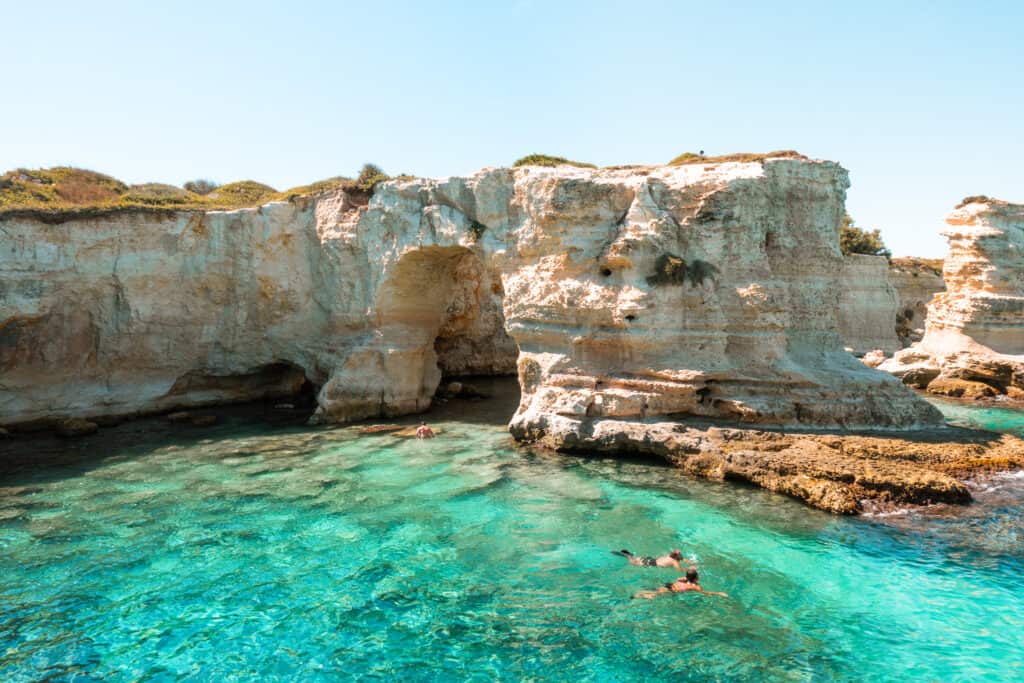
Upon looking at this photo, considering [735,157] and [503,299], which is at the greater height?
[735,157]

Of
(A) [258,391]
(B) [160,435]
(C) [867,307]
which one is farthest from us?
(C) [867,307]

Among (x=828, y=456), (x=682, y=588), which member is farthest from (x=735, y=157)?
(x=682, y=588)

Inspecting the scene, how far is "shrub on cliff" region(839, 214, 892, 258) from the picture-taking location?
43031 mm

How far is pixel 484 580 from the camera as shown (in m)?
8.91

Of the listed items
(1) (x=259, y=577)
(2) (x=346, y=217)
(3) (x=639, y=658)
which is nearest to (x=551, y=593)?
(3) (x=639, y=658)

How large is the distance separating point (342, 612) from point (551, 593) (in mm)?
2751

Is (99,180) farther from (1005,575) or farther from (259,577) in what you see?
(1005,575)

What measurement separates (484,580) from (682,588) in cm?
271

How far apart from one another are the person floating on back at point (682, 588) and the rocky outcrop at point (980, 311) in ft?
69.1

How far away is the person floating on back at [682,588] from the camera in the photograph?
833 centimetres

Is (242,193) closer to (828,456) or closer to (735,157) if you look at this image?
(735,157)

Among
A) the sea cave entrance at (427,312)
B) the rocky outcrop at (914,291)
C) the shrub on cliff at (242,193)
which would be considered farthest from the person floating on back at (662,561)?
the rocky outcrop at (914,291)

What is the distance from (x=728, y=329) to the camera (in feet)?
48.1

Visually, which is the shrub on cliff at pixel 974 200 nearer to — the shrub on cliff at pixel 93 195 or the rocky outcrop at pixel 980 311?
the rocky outcrop at pixel 980 311
